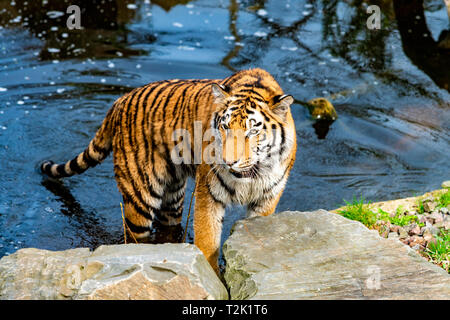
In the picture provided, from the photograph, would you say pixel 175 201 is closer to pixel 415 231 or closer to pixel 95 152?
pixel 95 152

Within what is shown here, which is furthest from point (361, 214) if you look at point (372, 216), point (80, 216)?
point (80, 216)

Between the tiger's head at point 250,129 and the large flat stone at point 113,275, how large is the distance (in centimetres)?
65

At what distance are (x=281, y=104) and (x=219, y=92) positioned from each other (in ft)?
1.36

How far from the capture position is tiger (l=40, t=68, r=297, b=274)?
384cm

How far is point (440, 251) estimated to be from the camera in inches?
168

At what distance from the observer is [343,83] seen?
8.27 meters

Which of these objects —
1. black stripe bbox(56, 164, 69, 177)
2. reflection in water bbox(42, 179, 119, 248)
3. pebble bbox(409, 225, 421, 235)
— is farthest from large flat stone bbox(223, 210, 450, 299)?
black stripe bbox(56, 164, 69, 177)

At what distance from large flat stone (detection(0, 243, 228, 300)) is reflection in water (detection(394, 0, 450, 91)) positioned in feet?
19.8

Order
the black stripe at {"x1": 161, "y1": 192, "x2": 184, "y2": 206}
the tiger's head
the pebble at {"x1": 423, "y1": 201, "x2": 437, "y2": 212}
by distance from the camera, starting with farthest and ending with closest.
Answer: the black stripe at {"x1": 161, "y1": 192, "x2": 184, "y2": 206}, the pebble at {"x1": 423, "y1": 201, "x2": 437, "y2": 212}, the tiger's head

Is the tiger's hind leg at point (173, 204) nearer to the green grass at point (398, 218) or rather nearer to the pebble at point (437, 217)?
the green grass at point (398, 218)

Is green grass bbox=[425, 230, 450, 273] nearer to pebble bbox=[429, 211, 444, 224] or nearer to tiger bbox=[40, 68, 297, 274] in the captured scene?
pebble bbox=[429, 211, 444, 224]

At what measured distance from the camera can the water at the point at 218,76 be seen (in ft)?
19.8

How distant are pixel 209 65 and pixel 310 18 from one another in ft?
8.22
